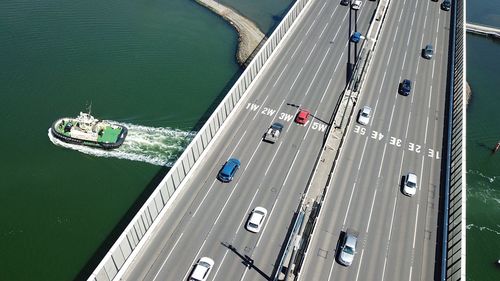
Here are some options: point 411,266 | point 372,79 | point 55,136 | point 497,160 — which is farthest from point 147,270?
point 497,160

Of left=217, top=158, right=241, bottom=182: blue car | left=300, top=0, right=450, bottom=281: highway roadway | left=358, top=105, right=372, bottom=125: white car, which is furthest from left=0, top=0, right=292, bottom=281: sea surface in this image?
left=300, top=0, right=450, bottom=281: highway roadway

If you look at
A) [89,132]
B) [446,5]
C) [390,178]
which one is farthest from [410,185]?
[446,5]

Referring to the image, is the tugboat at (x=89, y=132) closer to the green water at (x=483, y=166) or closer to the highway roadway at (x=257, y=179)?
the highway roadway at (x=257, y=179)

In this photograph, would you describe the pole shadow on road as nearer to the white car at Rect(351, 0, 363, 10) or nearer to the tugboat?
the tugboat

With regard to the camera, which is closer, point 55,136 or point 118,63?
point 55,136

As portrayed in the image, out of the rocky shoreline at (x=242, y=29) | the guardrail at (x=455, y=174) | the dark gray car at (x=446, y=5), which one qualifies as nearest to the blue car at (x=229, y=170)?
the guardrail at (x=455, y=174)

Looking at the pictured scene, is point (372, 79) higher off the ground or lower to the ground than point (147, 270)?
higher

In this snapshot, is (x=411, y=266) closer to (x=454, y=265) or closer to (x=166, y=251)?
(x=454, y=265)
